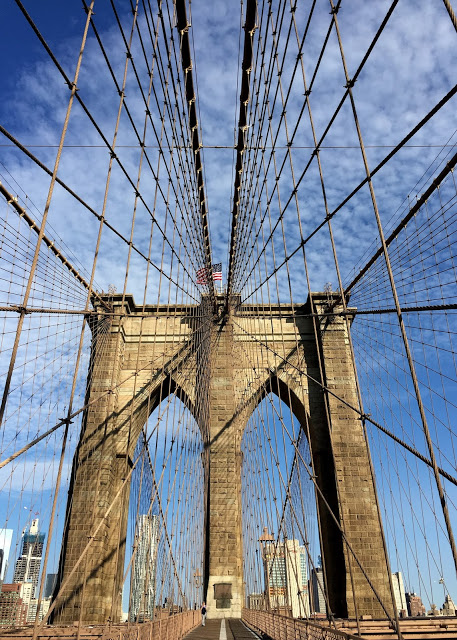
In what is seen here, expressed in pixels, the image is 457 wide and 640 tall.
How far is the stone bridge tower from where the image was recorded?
45.8 feet

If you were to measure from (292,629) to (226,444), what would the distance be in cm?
1034

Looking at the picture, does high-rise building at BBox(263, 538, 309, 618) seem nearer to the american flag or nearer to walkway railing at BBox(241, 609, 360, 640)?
walkway railing at BBox(241, 609, 360, 640)

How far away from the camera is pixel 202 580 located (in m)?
16.6

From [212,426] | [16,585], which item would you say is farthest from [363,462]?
[16,585]

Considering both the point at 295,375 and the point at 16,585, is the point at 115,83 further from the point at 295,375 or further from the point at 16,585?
the point at 16,585

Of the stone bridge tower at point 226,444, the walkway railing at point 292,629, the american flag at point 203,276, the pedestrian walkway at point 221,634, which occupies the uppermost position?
the american flag at point 203,276

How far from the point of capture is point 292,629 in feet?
21.3

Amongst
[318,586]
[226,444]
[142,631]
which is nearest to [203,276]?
[226,444]

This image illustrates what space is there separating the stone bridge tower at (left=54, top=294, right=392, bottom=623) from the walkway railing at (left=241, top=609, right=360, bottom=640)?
4772 millimetres

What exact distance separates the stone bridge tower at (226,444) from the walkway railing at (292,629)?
4.77m

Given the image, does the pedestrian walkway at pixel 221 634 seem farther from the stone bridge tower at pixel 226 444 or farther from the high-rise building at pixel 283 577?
the stone bridge tower at pixel 226 444

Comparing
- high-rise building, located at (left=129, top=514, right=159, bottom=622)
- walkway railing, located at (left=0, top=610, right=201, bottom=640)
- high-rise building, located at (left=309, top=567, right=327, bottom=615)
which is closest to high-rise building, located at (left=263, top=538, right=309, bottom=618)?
high-rise building, located at (left=309, top=567, right=327, bottom=615)

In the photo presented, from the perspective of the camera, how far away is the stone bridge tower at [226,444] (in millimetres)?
13969

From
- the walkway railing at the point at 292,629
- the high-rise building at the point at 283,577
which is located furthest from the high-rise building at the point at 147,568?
the high-rise building at the point at 283,577
